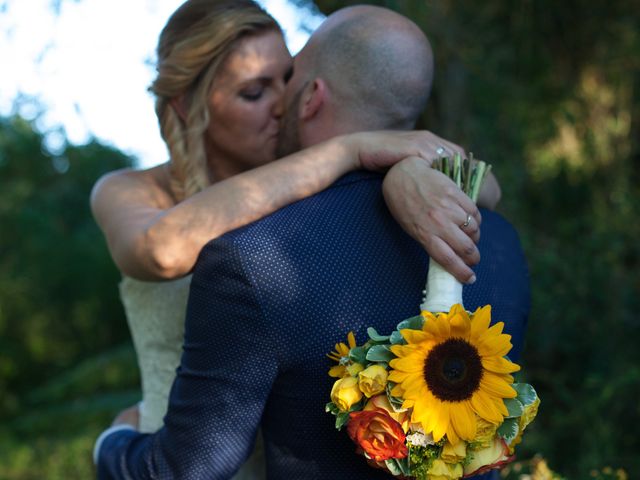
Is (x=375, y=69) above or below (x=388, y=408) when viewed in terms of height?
above

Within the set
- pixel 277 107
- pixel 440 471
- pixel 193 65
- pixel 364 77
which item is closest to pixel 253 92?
pixel 277 107

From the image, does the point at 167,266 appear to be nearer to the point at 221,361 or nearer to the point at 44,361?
the point at 221,361

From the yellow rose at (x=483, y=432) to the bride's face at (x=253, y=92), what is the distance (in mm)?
1442

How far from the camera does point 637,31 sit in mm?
6977

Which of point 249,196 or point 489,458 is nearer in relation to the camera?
point 489,458

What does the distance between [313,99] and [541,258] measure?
3134 millimetres

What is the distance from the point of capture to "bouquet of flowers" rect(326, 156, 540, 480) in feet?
6.06

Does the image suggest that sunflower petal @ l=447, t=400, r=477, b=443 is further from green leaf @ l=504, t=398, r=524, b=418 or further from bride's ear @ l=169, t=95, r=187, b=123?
bride's ear @ l=169, t=95, r=187, b=123

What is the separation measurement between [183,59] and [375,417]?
5.41ft

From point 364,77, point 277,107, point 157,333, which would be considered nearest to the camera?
point 364,77

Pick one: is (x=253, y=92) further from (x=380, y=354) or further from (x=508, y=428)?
(x=508, y=428)

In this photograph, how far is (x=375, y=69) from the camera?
95.6 inches

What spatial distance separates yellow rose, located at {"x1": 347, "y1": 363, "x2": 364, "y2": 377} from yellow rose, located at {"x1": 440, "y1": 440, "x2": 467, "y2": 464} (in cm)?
25

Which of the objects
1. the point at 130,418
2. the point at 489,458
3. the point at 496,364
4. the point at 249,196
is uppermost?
the point at 249,196
